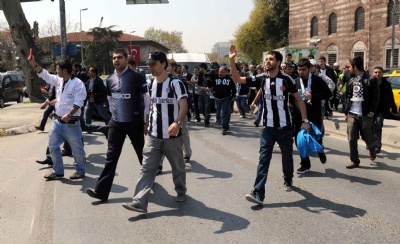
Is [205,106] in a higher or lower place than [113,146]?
higher

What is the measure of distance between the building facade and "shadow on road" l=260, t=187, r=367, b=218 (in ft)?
98.4

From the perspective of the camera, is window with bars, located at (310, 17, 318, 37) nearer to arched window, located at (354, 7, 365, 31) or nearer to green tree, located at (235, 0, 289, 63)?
arched window, located at (354, 7, 365, 31)

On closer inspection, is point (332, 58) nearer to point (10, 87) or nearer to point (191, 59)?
point (191, 59)

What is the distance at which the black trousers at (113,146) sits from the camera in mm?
5449

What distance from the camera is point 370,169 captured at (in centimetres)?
721

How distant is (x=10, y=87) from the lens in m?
25.2

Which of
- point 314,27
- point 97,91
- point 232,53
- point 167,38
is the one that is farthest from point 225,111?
point 167,38

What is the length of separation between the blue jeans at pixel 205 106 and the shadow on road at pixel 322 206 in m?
7.69

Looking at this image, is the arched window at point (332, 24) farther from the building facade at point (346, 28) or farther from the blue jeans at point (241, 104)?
the blue jeans at point (241, 104)

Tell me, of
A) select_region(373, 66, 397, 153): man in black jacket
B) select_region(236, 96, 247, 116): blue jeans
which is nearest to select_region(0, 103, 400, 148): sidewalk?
select_region(373, 66, 397, 153): man in black jacket

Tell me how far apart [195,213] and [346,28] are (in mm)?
35829

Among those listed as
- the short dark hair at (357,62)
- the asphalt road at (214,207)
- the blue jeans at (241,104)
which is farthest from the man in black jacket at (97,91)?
the blue jeans at (241,104)

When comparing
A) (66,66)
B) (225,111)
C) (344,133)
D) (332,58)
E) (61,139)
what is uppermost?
(332,58)

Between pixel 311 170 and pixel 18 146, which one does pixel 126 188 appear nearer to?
pixel 311 170
